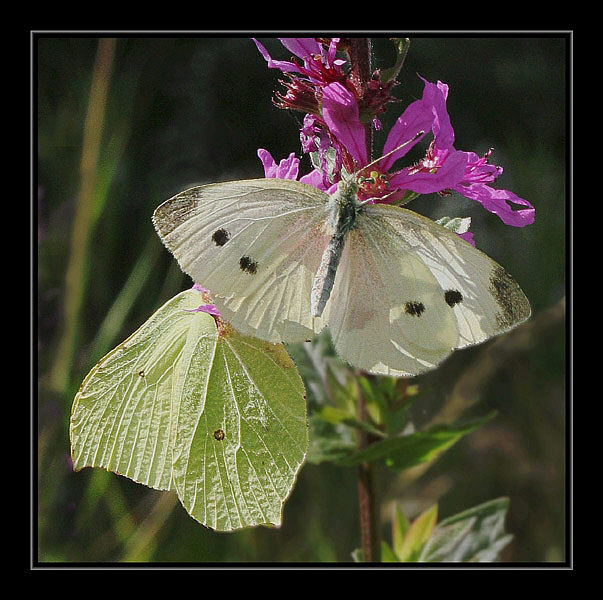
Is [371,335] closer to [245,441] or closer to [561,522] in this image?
[245,441]

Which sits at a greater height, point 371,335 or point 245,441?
point 371,335

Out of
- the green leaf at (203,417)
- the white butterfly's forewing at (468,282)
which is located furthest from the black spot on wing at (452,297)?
the green leaf at (203,417)

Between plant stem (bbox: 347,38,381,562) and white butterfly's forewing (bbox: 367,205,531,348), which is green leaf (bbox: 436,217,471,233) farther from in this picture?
plant stem (bbox: 347,38,381,562)

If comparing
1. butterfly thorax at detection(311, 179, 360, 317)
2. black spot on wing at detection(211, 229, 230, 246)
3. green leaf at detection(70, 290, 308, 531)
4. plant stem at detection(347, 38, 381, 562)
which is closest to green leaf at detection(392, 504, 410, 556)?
plant stem at detection(347, 38, 381, 562)

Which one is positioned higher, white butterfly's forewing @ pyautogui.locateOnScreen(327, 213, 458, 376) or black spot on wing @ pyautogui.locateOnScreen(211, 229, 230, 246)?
black spot on wing @ pyautogui.locateOnScreen(211, 229, 230, 246)
